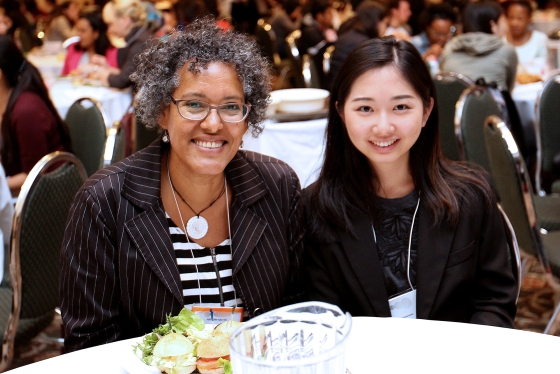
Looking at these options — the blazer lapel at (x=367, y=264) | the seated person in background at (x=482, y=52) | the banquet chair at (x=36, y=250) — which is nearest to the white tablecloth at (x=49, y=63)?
the seated person in background at (x=482, y=52)

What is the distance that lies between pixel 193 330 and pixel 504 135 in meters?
1.52

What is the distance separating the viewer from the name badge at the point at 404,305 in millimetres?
1771

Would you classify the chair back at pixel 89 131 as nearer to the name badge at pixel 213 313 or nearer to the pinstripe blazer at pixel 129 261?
the pinstripe blazer at pixel 129 261

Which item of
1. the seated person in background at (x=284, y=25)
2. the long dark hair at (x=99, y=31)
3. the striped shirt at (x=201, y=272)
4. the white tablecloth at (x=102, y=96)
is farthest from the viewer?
the seated person in background at (x=284, y=25)

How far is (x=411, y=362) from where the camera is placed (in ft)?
4.13

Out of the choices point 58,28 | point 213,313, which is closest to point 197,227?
point 213,313

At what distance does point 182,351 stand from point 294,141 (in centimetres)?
272

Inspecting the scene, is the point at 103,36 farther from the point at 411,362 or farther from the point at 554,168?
the point at 411,362

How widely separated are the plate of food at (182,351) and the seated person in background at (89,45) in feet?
16.2

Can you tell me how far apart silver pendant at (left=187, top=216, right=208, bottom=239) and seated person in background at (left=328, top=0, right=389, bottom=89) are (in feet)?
13.4

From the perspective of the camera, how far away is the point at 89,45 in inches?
240

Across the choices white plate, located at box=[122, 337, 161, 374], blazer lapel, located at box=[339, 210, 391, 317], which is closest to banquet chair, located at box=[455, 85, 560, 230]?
blazer lapel, located at box=[339, 210, 391, 317]

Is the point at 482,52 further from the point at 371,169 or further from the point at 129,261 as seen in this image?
the point at 129,261

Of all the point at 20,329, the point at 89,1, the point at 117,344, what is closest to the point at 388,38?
the point at 117,344
